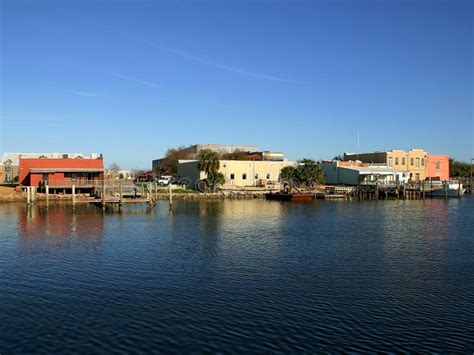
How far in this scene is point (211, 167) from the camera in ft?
259

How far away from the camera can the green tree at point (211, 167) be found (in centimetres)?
7819

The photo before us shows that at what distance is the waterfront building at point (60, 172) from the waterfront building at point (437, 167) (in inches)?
2669

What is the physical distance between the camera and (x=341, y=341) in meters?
14.6

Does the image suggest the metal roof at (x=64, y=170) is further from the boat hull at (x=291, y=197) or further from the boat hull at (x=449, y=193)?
the boat hull at (x=449, y=193)

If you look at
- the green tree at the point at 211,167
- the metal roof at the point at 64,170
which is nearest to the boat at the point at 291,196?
the green tree at the point at 211,167

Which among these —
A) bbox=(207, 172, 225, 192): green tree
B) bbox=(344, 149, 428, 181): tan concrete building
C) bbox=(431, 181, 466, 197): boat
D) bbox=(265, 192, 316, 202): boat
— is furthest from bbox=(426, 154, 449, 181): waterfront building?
bbox=(207, 172, 225, 192): green tree

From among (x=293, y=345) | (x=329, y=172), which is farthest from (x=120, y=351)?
(x=329, y=172)

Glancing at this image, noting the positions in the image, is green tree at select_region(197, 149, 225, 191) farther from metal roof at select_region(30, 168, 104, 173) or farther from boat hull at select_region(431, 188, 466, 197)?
boat hull at select_region(431, 188, 466, 197)

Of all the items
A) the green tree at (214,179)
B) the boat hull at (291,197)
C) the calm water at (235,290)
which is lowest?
the calm water at (235,290)

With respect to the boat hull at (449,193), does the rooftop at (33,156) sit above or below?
above

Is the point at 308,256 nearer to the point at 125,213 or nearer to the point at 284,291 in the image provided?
the point at 284,291

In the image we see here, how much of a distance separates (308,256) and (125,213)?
29632mm

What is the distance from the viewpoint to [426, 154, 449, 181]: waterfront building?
334 ft

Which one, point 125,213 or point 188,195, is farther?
point 188,195
